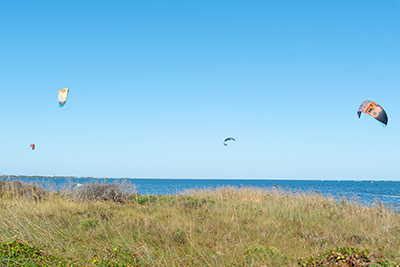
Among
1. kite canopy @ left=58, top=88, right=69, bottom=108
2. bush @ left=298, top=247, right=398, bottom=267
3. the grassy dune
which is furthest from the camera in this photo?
kite canopy @ left=58, top=88, right=69, bottom=108

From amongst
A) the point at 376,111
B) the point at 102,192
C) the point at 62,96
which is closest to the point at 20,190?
the point at 102,192

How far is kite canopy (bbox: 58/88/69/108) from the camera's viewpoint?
18031mm

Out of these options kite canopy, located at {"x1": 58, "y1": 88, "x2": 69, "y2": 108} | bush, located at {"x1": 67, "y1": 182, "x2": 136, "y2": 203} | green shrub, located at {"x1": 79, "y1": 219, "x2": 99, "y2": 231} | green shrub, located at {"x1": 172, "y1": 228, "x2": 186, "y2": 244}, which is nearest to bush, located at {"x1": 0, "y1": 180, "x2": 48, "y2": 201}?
bush, located at {"x1": 67, "y1": 182, "x2": 136, "y2": 203}

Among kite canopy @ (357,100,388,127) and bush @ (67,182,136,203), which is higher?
kite canopy @ (357,100,388,127)

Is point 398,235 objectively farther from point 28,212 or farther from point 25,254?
point 28,212

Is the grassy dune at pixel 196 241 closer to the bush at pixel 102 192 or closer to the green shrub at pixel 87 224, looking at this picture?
the green shrub at pixel 87 224

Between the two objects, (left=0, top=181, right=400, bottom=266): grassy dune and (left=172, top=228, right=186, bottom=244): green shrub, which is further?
(left=172, top=228, right=186, bottom=244): green shrub

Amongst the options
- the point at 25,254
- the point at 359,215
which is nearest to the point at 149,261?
the point at 25,254

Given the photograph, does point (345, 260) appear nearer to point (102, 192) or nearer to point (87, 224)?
point (87, 224)

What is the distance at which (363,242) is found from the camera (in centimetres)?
778

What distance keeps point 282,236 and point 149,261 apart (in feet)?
13.7

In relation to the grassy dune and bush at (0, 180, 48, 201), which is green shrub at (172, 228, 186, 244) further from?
bush at (0, 180, 48, 201)

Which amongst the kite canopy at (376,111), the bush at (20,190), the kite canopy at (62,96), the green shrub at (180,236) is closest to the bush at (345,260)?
the green shrub at (180,236)

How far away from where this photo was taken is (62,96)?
18.4 meters
